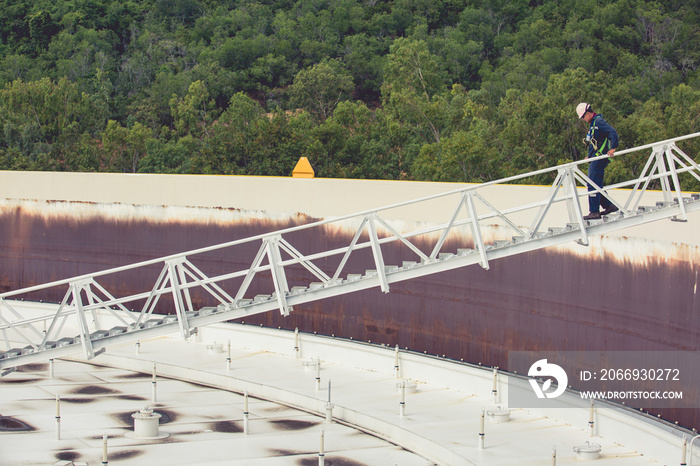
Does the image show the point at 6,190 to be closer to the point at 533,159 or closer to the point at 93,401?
the point at 93,401

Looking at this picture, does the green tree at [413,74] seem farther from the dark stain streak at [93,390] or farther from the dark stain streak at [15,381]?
the dark stain streak at [93,390]

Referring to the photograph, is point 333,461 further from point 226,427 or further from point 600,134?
point 600,134

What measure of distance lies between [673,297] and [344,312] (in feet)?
33.4

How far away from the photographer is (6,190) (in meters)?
31.8

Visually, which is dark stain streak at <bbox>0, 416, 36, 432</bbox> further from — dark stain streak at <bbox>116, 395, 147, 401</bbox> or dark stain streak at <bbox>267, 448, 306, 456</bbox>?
dark stain streak at <bbox>267, 448, 306, 456</bbox>

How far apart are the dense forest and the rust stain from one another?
15.5 m

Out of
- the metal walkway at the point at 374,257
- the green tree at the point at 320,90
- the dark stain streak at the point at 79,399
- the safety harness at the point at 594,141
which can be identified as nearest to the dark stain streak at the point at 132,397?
the dark stain streak at the point at 79,399

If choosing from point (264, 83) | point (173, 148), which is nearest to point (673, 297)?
point (173, 148)

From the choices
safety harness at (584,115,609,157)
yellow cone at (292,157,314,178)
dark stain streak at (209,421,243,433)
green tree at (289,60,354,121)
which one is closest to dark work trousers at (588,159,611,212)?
safety harness at (584,115,609,157)

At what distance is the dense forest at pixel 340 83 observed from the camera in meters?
46.1

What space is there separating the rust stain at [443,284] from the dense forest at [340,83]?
51.0ft

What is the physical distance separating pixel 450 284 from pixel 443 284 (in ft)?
0.72

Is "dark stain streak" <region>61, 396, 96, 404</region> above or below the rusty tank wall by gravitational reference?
below

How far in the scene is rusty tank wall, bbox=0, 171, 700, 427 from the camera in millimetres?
18203
